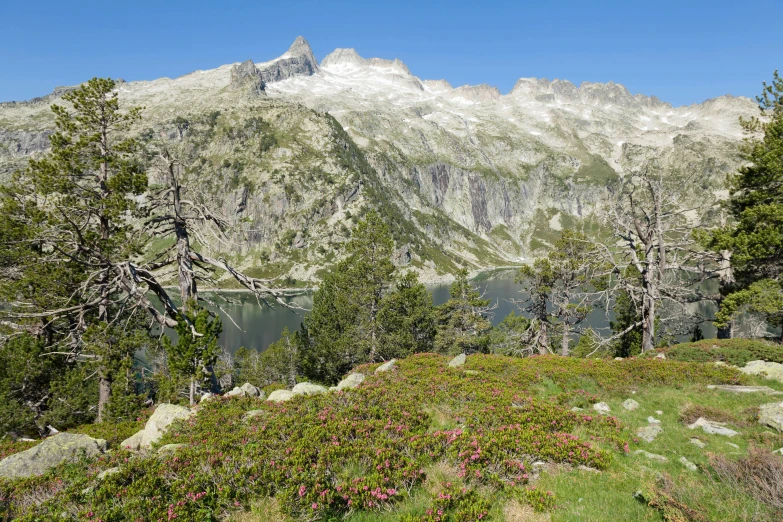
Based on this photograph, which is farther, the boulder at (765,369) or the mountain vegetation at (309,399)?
the boulder at (765,369)

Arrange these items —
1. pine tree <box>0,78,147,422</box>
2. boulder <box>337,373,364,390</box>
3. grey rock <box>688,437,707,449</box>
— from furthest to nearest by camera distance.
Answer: pine tree <box>0,78,147,422</box> → boulder <box>337,373,364,390</box> → grey rock <box>688,437,707,449</box>

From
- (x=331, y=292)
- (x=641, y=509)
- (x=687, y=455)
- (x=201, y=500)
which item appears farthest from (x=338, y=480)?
(x=331, y=292)

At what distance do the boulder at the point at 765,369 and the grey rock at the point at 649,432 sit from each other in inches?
366

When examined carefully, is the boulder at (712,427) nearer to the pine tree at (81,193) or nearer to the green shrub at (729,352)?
the green shrub at (729,352)

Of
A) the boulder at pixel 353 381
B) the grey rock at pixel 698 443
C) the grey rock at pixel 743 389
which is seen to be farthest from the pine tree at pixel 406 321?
the grey rock at pixel 698 443

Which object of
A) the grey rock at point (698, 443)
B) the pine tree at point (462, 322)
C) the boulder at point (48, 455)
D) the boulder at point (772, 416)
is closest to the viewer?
the boulder at point (48, 455)

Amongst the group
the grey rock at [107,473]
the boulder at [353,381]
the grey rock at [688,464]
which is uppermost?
the grey rock at [107,473]

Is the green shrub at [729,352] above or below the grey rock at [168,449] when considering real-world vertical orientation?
below

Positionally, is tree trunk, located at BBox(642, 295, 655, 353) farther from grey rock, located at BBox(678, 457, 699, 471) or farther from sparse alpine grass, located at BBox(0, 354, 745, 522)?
grey rock, located at BBox(678, 457, 699, 471)

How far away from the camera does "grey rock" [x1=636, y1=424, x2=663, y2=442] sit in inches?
444

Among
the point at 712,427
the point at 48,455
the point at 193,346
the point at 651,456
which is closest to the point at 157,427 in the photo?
the point at 48,455

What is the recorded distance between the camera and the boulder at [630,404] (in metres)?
14.4

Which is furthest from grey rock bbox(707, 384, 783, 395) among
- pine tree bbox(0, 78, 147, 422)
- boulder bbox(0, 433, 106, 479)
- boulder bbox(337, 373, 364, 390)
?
pine tree bbox(0, 78, 147, 422)

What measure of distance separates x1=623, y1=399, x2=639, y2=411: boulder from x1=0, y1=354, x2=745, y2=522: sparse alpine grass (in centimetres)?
277
